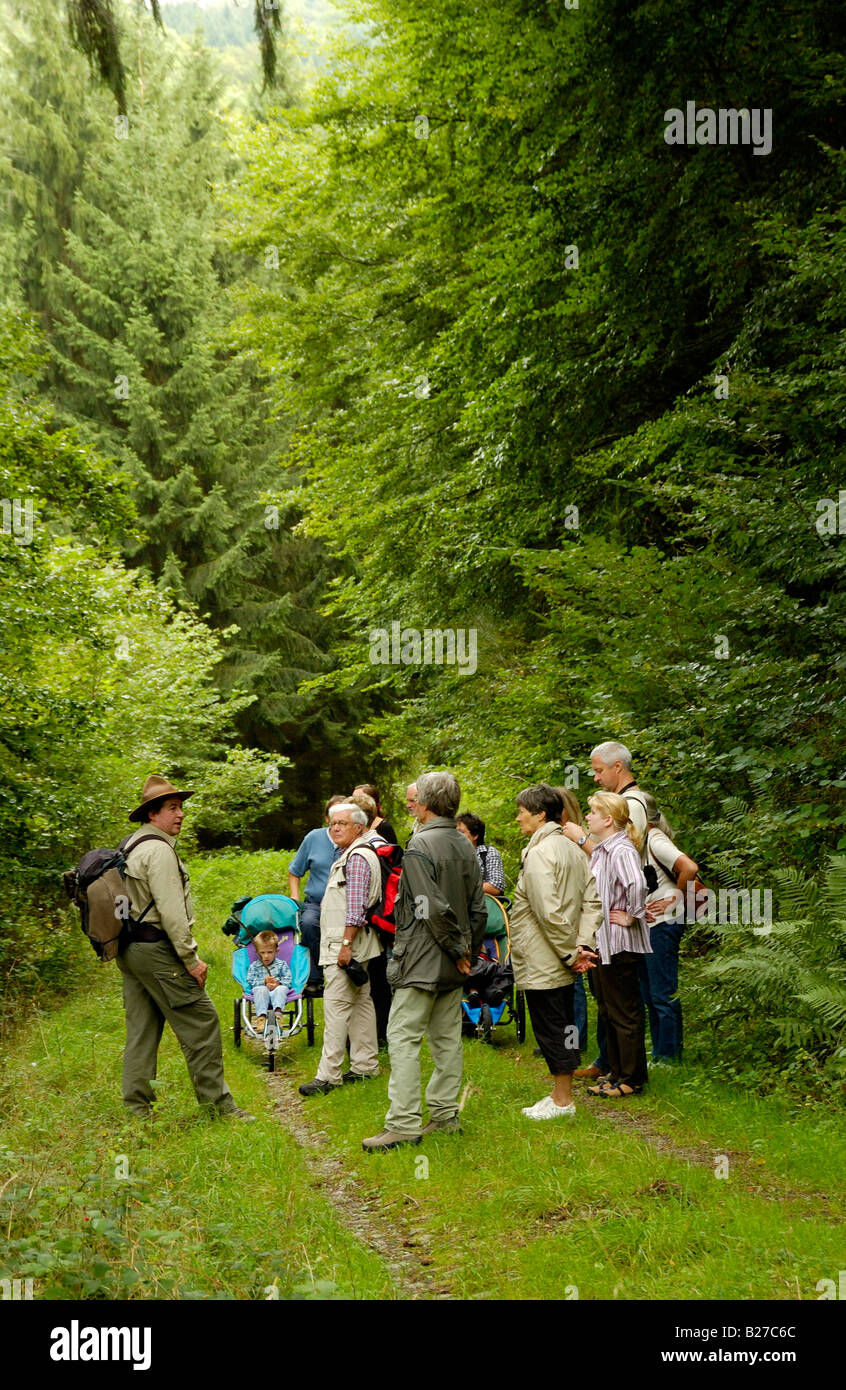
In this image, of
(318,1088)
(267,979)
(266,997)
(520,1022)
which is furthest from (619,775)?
(266,997)

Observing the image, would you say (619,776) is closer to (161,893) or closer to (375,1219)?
(161,893)

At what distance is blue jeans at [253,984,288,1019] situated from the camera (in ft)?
29.8

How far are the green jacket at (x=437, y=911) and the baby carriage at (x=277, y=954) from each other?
2.88 meters

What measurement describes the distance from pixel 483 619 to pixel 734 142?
25.6 feet

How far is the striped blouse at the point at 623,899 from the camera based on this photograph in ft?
22.7

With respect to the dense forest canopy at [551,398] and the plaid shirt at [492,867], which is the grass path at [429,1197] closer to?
the plaid shirt at [492,867]

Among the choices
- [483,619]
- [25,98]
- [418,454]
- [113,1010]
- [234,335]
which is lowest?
[113,1010]

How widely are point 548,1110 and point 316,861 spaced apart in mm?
3369

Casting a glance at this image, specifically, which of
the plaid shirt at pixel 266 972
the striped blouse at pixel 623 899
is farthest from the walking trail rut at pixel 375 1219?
the striped blouse at pixel 623 899

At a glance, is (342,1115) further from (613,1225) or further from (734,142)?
(734,142)

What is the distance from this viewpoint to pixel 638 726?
9406 millimetres

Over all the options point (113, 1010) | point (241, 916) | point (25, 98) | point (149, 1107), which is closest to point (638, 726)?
point (241, 916)
